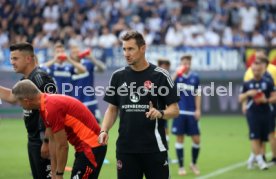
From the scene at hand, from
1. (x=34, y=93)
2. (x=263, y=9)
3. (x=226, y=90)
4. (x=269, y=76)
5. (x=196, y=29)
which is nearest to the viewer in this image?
(x=34, y=93)

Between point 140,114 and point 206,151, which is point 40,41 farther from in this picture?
point 140,114

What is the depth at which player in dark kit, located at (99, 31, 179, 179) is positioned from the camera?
25.7 feet

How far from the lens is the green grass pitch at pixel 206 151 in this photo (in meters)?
13.4

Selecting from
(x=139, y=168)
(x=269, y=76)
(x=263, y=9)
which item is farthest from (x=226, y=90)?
(x=139, y=168)

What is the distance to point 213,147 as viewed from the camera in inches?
699

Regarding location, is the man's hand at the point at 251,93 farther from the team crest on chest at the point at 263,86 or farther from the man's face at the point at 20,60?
the man's face at the point at 20,60

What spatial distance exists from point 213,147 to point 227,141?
130 cm

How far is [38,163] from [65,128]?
1.09 m

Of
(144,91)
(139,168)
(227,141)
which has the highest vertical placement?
(144,91)

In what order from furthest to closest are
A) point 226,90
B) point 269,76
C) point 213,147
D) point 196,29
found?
point 196,29 < point 226,90 < point 213,147 < point 269,76

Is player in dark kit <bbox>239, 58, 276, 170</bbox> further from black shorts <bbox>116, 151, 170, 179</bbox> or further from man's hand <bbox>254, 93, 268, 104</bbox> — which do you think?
black shorts <bbox>116, 151, 170, 179</bbox>

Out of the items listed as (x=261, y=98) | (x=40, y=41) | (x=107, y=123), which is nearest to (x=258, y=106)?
(x=261, y=98)

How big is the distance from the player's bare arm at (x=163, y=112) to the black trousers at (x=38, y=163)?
1780 millimetres

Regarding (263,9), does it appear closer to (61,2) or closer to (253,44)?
(253,44)
